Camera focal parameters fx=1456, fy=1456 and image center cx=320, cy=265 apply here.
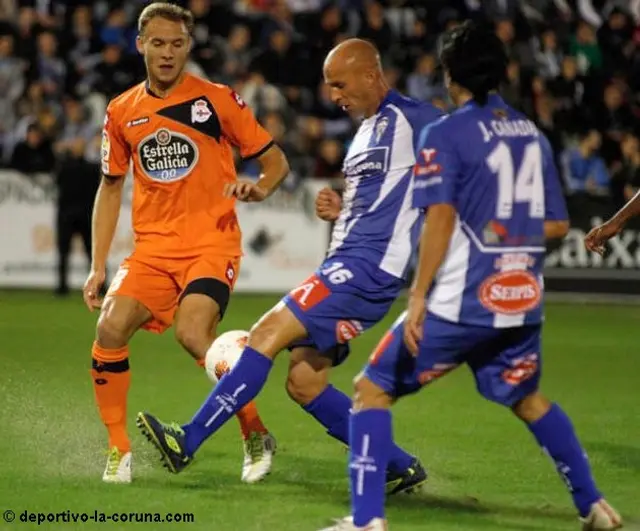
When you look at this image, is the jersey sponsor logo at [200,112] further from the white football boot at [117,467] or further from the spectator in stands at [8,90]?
Answer: the spectator in stands at [8,90]

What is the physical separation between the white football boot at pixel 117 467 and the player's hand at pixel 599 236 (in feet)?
8.52

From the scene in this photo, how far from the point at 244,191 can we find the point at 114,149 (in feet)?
2.97

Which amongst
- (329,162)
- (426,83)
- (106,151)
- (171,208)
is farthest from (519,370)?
(426,83)

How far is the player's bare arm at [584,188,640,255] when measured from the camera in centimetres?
756

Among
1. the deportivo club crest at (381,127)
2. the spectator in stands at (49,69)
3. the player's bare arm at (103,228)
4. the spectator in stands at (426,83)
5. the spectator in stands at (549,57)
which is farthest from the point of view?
the spectator in stands at (549,57)

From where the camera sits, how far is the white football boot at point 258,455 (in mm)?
6945

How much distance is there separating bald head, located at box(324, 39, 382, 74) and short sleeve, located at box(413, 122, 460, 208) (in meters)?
1.30

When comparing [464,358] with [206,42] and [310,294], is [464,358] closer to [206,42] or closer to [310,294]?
[310,294]

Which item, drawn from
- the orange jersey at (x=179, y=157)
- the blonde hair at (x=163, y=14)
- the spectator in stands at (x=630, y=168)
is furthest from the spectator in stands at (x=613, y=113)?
the blonde hair at (x=163, y=14)

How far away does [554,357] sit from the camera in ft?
39.2

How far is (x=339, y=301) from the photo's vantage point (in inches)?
256

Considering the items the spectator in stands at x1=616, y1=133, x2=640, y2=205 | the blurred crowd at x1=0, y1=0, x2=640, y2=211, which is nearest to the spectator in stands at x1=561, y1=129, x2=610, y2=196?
the blurred crowd at x1=0, y1=0, x2=640, y2=211

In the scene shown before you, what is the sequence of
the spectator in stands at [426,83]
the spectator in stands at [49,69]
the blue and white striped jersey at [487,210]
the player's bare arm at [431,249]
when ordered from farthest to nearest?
the spectator in stands at [49,69] < the spectator in stands at [426,83] < the blue and white striped jersey at [487,210] < the player's bare arm at [431,249]

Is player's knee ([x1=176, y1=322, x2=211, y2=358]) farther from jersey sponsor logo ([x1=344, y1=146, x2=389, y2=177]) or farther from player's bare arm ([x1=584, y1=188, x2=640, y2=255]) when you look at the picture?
player's bare arm ([x1=584, y1=188, x2=640, y2=255])
